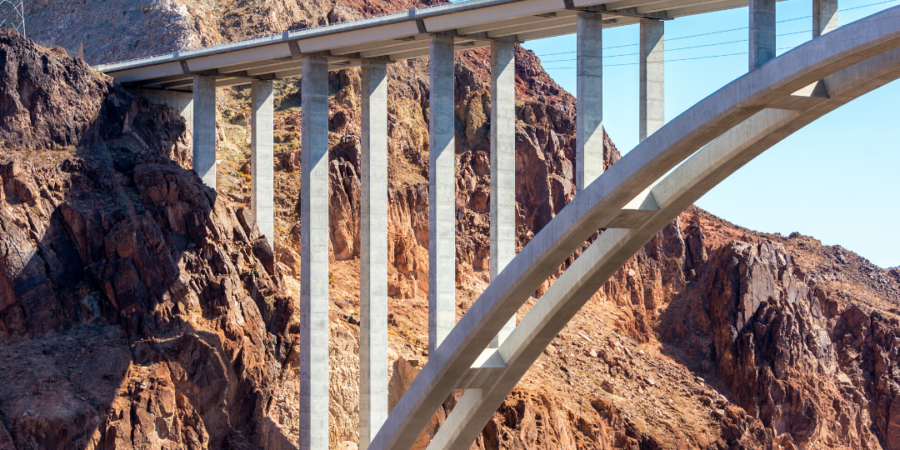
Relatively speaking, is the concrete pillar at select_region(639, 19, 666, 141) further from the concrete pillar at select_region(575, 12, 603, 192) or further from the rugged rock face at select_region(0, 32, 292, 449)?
the rugged rock face at select_region(0, 32, 292, 449)

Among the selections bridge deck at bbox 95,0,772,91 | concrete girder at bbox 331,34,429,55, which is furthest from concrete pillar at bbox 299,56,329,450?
bridge deck at bbox 95,0,772,91

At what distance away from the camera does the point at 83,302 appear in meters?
38.1

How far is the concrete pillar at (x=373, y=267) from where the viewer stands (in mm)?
37094

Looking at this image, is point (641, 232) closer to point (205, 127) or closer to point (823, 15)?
point (823, 15)

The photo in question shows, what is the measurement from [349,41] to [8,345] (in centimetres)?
1355

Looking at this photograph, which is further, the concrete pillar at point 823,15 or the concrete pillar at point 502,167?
the concrete pillar at point 502,167

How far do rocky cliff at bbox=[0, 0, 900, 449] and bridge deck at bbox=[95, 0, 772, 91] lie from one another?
2.62m

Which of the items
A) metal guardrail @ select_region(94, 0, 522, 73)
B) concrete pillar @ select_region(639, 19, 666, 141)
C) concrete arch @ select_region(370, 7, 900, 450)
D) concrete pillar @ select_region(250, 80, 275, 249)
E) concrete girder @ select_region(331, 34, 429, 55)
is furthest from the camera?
concrete pillar @ select_region(250, 80, 275, 249)

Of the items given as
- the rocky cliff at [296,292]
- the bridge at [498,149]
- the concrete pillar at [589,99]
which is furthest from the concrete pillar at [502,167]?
the rocky cliff at [296,292]

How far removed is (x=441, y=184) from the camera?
34312mm

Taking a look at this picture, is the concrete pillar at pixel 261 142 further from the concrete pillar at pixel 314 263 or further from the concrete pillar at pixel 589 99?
the concrete pillar at pixel 589 99

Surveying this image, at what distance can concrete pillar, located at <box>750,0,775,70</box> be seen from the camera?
24828mm

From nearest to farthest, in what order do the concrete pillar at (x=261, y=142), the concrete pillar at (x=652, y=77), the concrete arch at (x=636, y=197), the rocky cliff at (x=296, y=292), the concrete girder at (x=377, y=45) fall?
the concrete arch at (x=636, y=197) → the concrete pillar at (x=652, y=77) → the concrete girder at (x=377, y=45) → the rocky cliff at (x=296, y=292) → the concrete pillar at (x=261, y=142)

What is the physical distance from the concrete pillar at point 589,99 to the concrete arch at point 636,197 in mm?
1500
